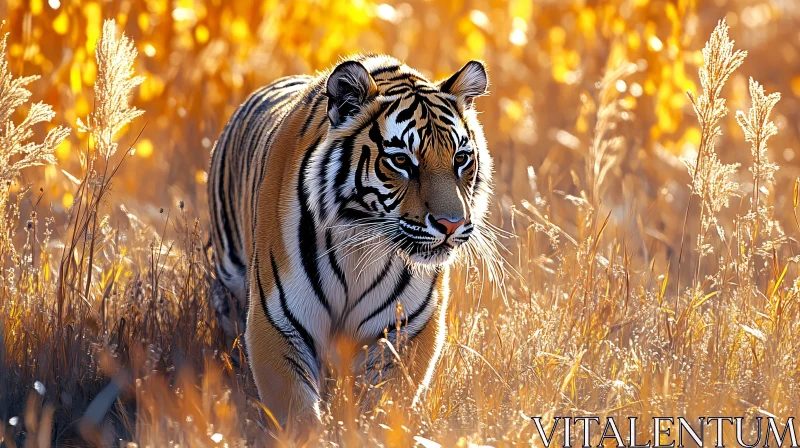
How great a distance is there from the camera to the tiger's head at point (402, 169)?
3686 mm

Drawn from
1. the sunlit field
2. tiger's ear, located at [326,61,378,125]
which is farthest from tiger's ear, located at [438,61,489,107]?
the sunlit field

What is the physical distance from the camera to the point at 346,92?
393cm

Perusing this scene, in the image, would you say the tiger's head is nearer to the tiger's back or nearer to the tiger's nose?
the tiger's nose

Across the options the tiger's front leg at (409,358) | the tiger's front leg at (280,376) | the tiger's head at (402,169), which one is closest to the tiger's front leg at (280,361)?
the tiger's front leg at (280,376)

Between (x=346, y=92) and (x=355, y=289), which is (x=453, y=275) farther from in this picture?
(x=346, y=92)

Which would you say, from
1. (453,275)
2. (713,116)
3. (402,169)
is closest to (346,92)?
(402,169)

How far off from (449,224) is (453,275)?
58.1 inches

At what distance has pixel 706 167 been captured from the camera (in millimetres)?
4379

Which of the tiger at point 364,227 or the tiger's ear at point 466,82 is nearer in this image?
the tiger at point 364,227

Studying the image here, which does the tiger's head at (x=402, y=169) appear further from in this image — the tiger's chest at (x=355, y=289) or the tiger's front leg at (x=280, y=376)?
the tiger's front leg at (x=280, y=376)

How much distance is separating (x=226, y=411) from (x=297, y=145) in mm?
1200

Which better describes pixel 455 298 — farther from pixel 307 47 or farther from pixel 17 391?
pixel 307 47

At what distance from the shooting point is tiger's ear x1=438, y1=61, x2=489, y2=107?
4108 millimetres

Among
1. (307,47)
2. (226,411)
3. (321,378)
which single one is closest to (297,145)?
(321,378)
